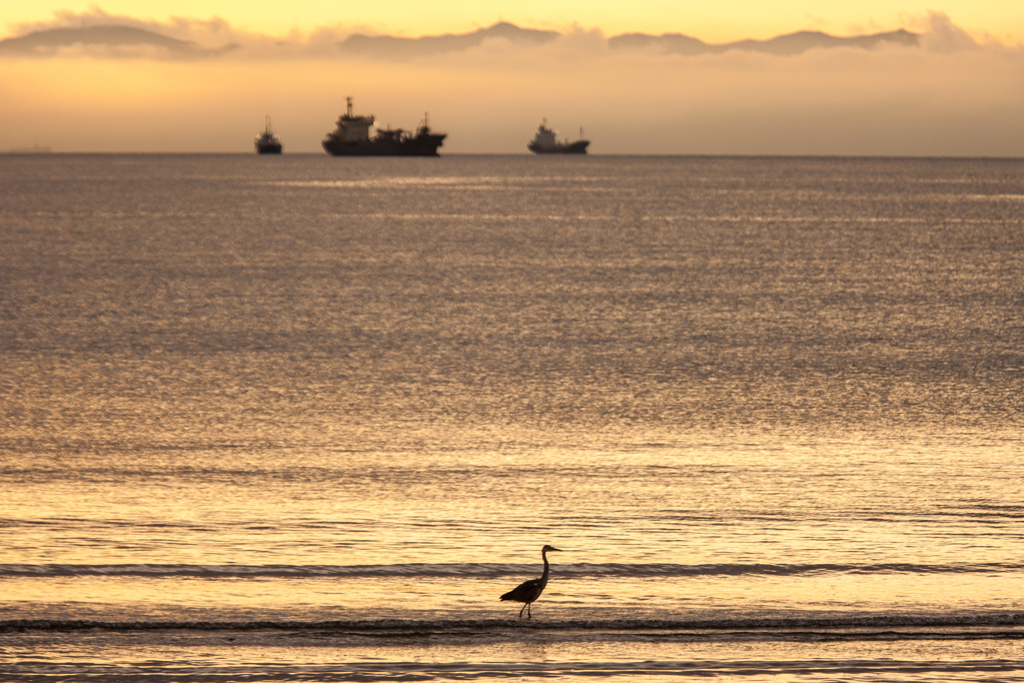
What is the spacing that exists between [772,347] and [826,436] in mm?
13830

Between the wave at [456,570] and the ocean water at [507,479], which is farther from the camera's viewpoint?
the wave at [456,570]

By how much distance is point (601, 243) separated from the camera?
83.0 metres

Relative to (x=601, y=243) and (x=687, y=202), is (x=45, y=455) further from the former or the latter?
(x=687, y=202)

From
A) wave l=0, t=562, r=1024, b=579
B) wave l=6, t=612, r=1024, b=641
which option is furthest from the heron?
wave l=0, t=562, r=1024, b=579

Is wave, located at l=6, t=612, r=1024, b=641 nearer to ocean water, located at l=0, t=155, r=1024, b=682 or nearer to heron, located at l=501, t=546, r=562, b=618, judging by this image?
ocean water, located at l=0, t=155, r=1024, b=682

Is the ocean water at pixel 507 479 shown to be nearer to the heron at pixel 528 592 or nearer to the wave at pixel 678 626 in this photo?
the wave at pixel 678 626

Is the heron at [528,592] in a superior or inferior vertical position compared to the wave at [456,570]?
superior

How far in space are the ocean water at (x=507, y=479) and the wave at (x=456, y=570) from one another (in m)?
0.06

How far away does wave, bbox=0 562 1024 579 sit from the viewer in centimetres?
1395

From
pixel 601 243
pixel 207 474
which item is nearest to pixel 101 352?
pixel 207 474

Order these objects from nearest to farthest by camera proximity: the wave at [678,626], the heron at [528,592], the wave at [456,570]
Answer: the wave at [678,626], the heron at [528,592], the wave at [456,570]

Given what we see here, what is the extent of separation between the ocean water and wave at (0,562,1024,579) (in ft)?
0.19

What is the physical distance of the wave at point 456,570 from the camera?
13953 millimetres

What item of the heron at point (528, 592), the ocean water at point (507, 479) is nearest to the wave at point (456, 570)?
the ocean water at point (507, 479)
